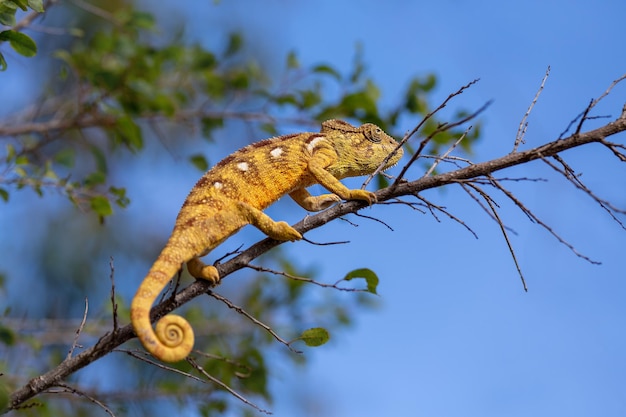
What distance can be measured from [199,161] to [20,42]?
1.71 metres

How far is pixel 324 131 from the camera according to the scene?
2912mm

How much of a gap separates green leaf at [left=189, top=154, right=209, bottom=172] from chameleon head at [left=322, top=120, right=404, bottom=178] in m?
1.60

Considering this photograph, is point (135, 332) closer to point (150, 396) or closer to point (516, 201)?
point (516, 201)

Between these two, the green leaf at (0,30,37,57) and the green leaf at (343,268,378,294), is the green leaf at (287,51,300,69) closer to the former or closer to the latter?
the green leaf at (0,30,37,57)

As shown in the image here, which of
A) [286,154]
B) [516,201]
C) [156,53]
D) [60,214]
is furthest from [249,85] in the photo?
[60,214]

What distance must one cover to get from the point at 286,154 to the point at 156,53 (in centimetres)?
242

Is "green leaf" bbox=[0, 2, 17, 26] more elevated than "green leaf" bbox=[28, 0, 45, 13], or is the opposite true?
"green leaf" bbox=[28, 0, 45, 13]

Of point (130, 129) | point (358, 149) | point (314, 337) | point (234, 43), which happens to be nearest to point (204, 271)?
point (314, 337)

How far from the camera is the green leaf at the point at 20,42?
2.74 m

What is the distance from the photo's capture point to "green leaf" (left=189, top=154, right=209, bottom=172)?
172 inches

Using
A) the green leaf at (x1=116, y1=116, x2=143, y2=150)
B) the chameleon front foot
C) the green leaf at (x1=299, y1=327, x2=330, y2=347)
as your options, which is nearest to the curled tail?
the chameleon front foot

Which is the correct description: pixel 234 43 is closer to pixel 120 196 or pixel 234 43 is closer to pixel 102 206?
pixel 120 196

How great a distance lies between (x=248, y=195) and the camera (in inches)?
99.7

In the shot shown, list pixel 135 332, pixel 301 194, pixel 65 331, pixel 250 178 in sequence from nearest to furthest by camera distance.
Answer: pixel 135 332 → pixel 250 178 → pixel 301 194 → pixel 65 331
